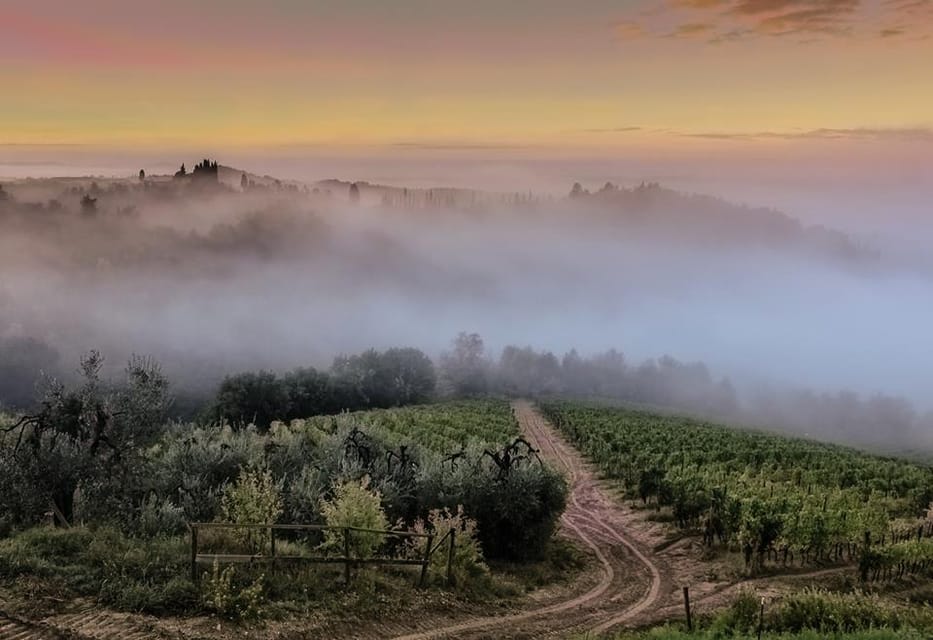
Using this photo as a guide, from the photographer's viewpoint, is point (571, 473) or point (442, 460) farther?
point (571, 473)

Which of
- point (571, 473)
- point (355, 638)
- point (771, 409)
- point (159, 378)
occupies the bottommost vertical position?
point (771, 409)

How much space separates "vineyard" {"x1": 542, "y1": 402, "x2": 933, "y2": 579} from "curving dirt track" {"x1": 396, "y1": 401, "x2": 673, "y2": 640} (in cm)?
265

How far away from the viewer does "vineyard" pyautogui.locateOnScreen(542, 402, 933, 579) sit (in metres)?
26.1

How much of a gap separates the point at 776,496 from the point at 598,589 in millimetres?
12508

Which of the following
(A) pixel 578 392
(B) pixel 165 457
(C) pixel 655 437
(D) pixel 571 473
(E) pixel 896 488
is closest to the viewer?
(B) pixel 165 457

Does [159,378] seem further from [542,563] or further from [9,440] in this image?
[542,563]

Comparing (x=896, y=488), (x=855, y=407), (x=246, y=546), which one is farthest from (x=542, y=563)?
(x=855, y=407)

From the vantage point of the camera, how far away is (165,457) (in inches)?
963

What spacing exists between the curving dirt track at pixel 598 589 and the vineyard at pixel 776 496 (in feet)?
8.70

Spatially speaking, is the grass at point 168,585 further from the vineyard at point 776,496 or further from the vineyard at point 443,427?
the vineyard at point 443,427

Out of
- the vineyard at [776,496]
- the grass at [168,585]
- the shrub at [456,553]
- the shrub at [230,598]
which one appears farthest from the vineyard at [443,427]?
the shrub at [230,598]

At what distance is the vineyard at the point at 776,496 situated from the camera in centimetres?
2612

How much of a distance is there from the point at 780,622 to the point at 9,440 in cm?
2282

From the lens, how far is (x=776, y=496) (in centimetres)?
3134
